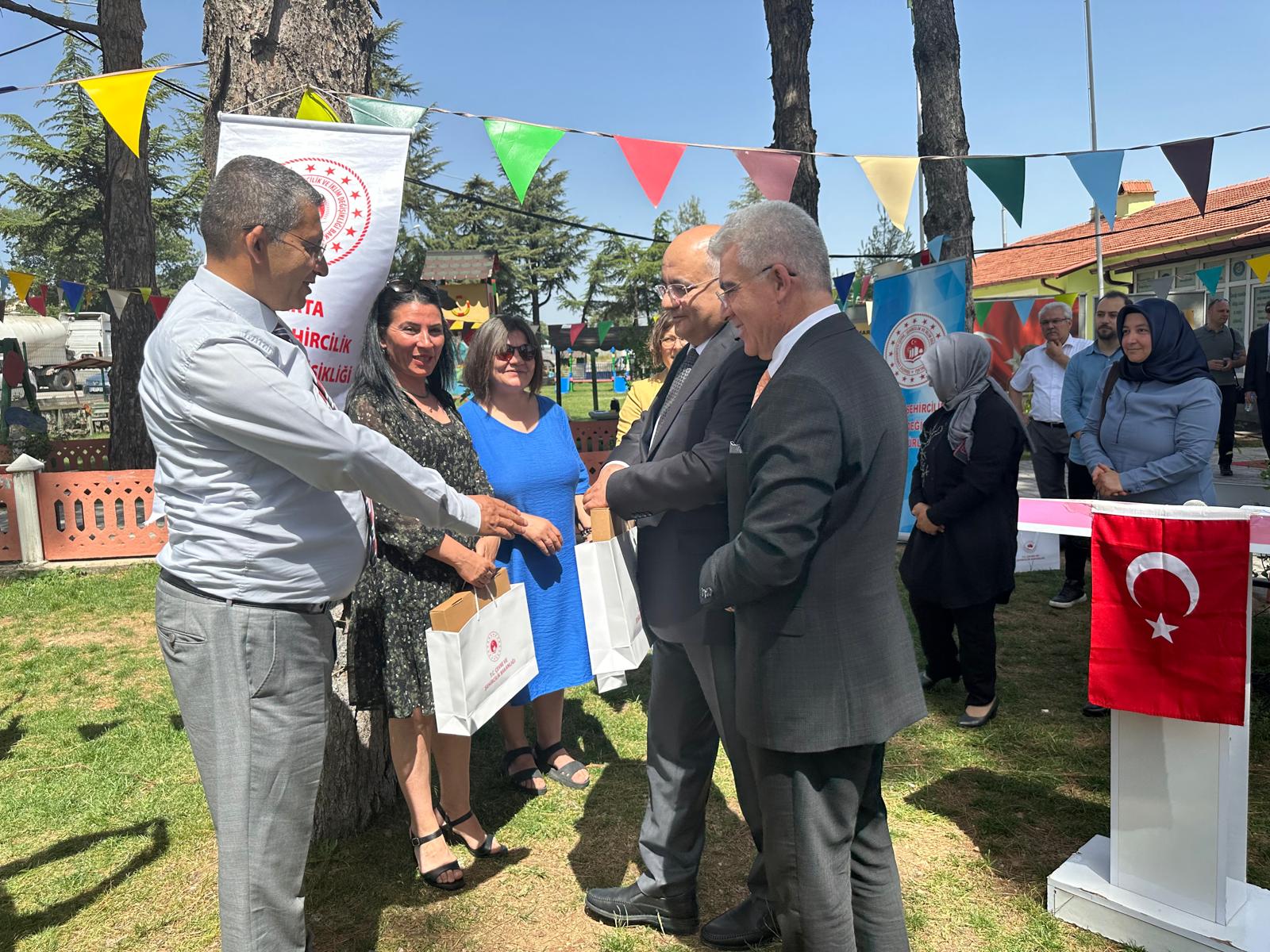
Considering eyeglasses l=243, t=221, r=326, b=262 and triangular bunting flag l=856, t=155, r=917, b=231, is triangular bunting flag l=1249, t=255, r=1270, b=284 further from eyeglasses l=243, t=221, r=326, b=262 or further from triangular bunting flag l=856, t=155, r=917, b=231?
eyeglasses l=243, t=221, r=326, b=262

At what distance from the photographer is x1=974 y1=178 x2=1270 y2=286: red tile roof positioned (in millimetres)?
19828

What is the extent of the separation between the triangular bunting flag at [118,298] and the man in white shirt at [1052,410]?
9523 mm

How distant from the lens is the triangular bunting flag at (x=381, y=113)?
9.94 ft

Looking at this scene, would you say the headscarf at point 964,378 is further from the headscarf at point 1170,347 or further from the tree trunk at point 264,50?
the tree trunk at point 264,50

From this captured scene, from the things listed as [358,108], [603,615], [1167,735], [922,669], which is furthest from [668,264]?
[922,669]

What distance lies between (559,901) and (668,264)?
2076 mm

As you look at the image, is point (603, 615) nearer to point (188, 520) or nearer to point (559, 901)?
point (559, 901)

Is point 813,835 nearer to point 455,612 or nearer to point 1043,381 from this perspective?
point 455,612

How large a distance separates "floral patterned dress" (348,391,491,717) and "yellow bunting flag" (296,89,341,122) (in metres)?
0.99

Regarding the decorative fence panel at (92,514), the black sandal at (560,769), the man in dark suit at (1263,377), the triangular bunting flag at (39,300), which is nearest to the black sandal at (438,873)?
the black sandal at (560,769)

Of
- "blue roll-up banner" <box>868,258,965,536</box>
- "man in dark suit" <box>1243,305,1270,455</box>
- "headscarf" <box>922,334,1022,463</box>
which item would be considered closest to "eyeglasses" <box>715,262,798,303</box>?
"headscarf" <box>922,334,1022,463</box>

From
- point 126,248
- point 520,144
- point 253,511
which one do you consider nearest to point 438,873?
point 253,511

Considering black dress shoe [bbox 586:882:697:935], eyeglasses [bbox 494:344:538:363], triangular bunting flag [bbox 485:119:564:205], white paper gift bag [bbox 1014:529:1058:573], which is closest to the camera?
black dress shoe [bbox 586:882:697:935]

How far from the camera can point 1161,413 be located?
3.93 metres
